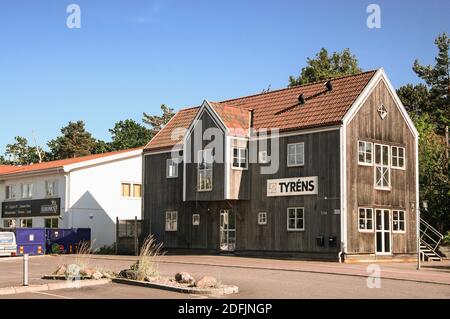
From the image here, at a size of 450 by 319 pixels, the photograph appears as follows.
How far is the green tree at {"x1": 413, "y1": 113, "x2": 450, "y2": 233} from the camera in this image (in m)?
39.9

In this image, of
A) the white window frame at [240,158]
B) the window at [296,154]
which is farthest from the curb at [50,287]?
the white window frame at [240,158]

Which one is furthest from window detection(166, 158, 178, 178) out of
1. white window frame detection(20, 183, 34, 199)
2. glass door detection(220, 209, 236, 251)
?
white window frame detection(20, 183, 34, 199)

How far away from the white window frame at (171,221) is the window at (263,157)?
279 inches

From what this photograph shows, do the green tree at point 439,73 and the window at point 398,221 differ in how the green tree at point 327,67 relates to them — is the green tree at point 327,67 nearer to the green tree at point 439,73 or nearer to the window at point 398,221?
the green tree at point 439,73

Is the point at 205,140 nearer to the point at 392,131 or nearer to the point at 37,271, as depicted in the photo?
the point at 392,131

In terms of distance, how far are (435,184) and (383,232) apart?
34.5 feet

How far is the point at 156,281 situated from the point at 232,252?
56.8ft

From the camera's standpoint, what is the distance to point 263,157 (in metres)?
34.7

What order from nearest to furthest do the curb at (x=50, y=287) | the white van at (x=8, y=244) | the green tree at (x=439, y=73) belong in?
1. the curb at (x=50, y=287)
2. the white van at (x=8, y=244)
3. the green tree at (x=439, y=73)

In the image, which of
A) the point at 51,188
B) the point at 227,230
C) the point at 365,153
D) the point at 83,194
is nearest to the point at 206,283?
the point at 365,153

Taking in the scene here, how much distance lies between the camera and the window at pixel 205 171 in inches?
1389

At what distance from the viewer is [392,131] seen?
34.7 m

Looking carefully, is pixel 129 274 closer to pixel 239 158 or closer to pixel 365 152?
pixel 239 158
